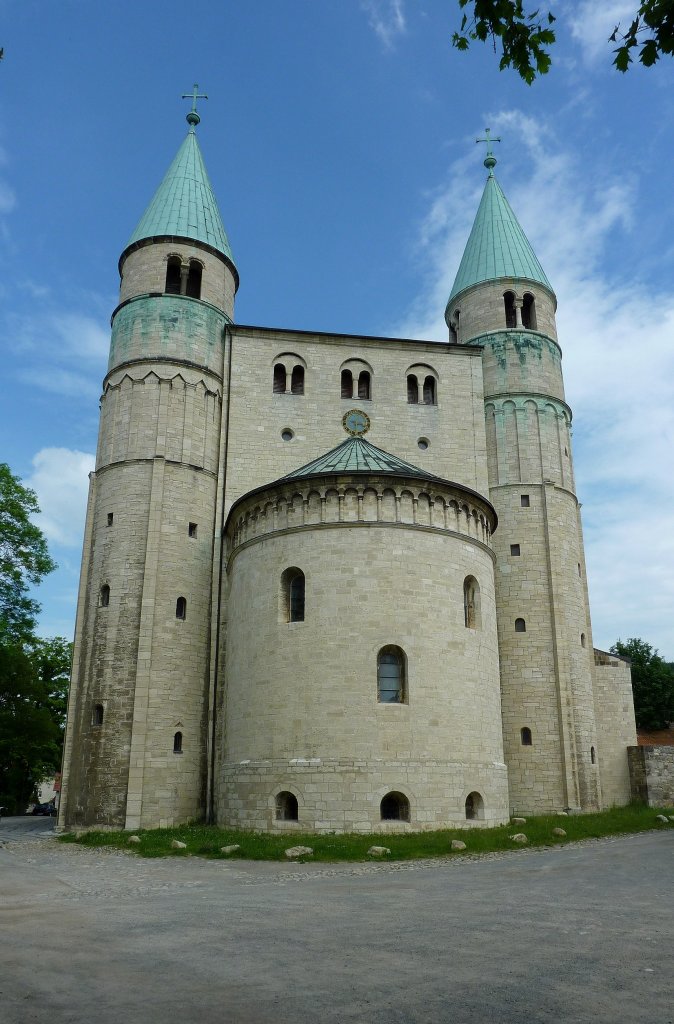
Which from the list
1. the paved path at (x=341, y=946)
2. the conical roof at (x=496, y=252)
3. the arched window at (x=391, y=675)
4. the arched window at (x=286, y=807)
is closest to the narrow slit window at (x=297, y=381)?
the conical roof at (x=496, y=252)

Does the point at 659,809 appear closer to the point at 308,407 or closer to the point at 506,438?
the point at 506,438

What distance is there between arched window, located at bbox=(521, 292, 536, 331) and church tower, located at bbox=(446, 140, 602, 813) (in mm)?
50

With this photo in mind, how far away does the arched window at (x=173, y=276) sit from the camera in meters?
33.0

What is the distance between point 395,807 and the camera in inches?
846

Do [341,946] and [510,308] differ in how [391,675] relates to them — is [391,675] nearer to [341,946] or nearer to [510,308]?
[341,946]

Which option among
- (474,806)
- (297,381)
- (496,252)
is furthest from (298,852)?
(496,252)

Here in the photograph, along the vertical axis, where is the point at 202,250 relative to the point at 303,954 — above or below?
above

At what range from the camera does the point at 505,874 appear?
1507cm

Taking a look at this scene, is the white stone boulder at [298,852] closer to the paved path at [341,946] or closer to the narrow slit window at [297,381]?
the paved path at [341,946]

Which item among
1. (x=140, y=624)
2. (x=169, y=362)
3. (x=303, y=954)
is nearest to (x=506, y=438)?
(x=169, y=362)

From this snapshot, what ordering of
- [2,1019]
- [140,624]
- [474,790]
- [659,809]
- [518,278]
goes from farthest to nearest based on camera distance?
[518,278] → [659,809] → [140,624] → [474,790] → [2,1019]

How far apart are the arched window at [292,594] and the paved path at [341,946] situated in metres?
8.87

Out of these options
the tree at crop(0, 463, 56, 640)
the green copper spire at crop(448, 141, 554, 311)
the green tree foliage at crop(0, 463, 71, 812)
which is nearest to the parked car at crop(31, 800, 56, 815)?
the green tree foliage at crop(0, 463, 71, 812)

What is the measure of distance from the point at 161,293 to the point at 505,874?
2498 centimetres
